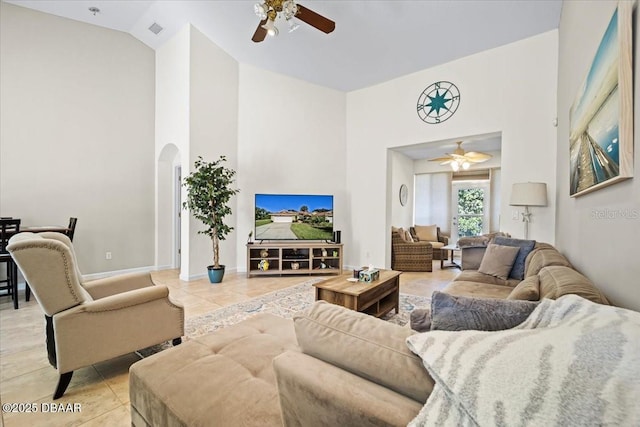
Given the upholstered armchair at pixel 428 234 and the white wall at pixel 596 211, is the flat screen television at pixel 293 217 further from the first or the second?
the white wall at pixel 596 211

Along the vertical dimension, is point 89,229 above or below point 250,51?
below

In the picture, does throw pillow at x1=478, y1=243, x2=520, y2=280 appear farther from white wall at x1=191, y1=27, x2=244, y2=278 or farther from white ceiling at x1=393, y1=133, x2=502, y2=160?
white wall at x1=191, y1=27, x2=244, y2=278

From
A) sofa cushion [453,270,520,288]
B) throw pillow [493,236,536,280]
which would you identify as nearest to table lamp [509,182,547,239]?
throw pillow [493,236,536,280]

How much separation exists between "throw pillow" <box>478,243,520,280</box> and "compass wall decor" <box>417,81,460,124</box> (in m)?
2.42

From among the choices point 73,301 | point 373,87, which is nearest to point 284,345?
point 73,301

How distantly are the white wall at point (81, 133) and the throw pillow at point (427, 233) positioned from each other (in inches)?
234

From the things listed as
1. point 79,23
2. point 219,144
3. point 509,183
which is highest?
point 79,23

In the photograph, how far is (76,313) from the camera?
174 centimetres

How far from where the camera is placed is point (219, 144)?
187 inches

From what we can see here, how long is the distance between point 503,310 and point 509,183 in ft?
12.4

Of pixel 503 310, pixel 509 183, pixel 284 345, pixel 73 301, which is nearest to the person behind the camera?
pixel 503 310

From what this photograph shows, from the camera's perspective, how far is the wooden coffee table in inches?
100

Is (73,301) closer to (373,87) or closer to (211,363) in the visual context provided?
(211,363)

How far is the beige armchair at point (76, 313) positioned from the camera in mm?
1617
